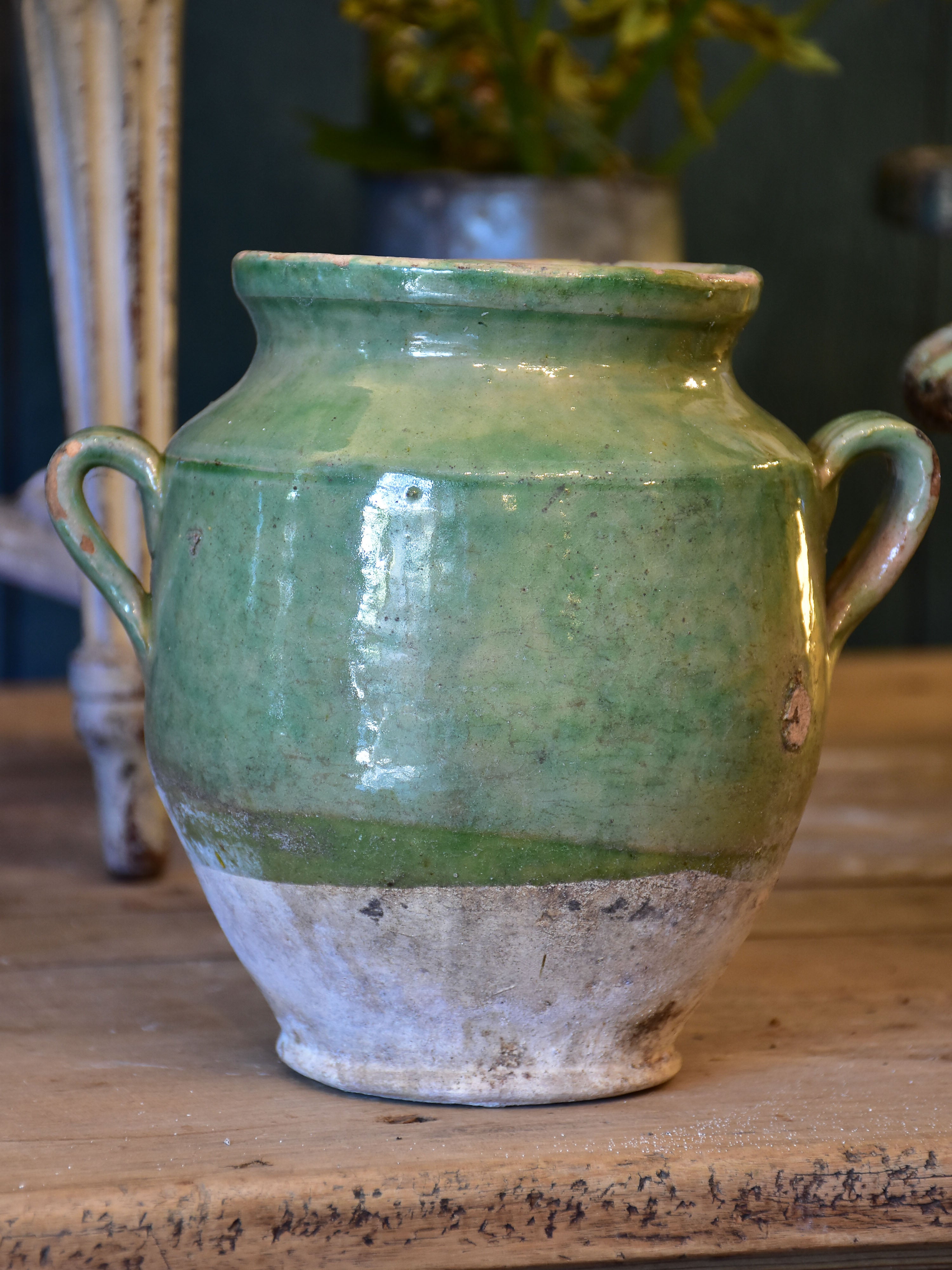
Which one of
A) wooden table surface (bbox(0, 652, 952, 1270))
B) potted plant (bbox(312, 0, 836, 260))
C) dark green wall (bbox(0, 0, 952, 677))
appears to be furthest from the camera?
dark green wall (bbox(0, 0, 952, 677))

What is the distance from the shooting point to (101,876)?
88cm

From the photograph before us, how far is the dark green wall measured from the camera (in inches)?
50.9

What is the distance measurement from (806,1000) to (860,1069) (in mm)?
85

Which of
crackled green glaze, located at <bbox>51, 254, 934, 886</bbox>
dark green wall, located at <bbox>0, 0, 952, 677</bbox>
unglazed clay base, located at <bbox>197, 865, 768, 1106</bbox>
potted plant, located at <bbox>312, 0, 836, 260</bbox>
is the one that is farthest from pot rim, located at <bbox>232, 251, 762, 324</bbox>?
dark green wall, located at <bbox>0, 0, 952, 677</bbox>

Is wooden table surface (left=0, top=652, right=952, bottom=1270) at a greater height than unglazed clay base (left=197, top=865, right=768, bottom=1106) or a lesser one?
lesser

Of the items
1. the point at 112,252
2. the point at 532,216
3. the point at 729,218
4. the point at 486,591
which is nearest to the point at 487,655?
the point at 486,591

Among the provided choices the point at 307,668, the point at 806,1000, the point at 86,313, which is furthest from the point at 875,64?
the point at 307,668

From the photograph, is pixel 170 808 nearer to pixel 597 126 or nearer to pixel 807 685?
pixel 807 685

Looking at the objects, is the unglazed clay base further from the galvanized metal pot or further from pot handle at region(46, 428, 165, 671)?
the galvanized metal pot

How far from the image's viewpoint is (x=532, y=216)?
1039 millimetres

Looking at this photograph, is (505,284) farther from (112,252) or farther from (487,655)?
(112,252)

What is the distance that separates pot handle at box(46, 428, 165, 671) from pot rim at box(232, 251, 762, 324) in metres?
0.09

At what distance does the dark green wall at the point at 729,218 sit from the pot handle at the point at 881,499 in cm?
76

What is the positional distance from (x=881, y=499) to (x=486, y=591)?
18cm
